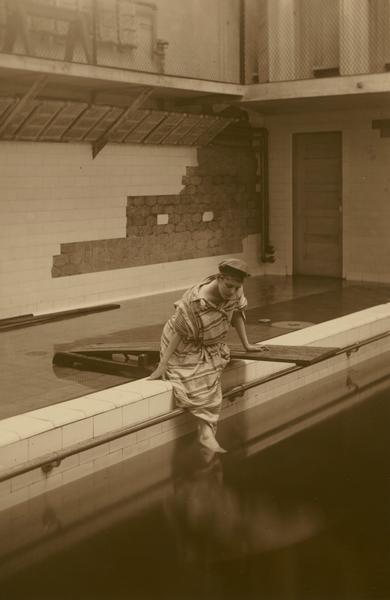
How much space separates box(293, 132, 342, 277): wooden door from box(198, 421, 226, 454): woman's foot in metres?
8.68

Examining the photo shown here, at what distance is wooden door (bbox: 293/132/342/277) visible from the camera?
1458 cm

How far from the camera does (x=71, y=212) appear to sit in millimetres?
11461

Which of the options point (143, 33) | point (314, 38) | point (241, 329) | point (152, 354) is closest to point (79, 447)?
point (241, 329)

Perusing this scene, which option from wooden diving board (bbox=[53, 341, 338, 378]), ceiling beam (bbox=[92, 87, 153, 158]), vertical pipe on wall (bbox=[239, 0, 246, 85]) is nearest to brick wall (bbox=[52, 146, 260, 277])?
ceiling beam (bbox=[92, 87, 153, 158])


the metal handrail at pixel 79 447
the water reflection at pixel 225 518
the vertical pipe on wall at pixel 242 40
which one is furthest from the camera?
the vertical pipe on wall at pixel 242 40

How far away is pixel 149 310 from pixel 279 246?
A: 173 inches

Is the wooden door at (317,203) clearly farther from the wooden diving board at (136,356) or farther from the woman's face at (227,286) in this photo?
the woman's face at (227,286)

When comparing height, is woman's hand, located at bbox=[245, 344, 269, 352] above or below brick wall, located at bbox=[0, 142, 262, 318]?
below

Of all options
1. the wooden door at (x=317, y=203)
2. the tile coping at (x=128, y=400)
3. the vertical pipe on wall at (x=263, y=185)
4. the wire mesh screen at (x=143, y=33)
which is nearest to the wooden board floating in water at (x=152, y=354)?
the tile coping at (x=128, y=400)

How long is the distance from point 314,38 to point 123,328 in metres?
5.94

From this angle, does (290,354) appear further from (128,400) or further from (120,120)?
(120,120)

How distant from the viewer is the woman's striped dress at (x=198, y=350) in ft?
21.1

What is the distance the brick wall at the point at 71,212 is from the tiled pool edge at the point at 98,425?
13.2 ft

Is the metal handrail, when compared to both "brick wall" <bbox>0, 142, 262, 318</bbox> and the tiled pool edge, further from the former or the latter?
"brick wall" <bbox>0, 142, 262, 318</bbox>
